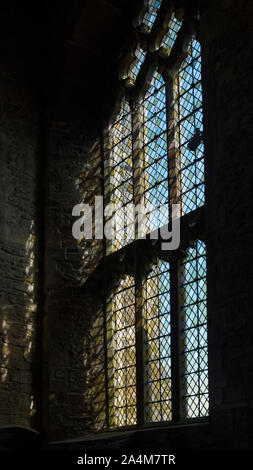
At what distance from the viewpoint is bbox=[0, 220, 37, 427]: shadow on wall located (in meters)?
10.8

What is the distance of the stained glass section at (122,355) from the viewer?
1072cm

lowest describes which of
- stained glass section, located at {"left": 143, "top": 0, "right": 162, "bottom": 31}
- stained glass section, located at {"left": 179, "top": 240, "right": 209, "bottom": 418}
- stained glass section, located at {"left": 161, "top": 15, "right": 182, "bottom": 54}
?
stained glass section, located at {"left": 179, "top": 240, "right": 209, "bottom": 418}

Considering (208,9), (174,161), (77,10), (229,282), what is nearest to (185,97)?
(174,161)

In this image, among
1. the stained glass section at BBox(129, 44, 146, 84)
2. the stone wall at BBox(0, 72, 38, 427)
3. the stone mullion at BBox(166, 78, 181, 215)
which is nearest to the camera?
the stone mullion at BBox(166, 78, 181, 215)

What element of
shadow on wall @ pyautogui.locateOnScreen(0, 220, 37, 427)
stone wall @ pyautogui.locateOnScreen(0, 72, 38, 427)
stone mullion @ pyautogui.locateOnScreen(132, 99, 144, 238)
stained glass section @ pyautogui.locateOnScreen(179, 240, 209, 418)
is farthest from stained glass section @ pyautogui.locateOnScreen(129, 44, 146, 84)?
stained glass section @ pyautogui.locateOnScreen(179, 240, 209, 418)

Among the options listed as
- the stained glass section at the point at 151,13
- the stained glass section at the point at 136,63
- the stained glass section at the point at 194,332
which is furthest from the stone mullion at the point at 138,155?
the stained glass section at the point at 194,332

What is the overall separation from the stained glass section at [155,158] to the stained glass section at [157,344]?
70cm

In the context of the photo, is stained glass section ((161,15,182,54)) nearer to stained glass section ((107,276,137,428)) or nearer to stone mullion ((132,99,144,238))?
stone mullion ((132,99,144,238))

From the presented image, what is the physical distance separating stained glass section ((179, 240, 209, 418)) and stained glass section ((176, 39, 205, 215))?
0.64 m

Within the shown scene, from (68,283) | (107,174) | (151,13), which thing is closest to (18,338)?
(68,283)

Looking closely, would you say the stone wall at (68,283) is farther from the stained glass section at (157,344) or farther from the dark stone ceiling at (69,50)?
the stained glass section at (157,344)

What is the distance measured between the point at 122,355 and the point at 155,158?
2533mm

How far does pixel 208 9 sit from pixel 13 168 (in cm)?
374

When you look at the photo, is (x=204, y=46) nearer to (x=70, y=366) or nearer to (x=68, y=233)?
(x=68, y=233)
